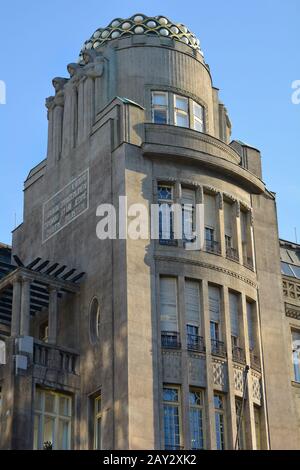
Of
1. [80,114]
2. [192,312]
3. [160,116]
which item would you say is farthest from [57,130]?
[192,312]

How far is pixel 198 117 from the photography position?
164 ft

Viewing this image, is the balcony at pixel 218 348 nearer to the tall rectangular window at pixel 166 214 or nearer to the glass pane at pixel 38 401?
the tall rectangular window at pixel 166 214

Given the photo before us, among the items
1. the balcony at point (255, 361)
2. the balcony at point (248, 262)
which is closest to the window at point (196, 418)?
the balcony at point (255, 361)

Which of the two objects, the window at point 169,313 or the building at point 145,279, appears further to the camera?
the window at point 169,313

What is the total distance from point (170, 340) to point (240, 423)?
4.10 metres

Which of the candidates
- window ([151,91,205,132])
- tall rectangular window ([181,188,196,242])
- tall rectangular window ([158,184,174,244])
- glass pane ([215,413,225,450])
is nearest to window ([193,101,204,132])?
window ([151,91,205,132])

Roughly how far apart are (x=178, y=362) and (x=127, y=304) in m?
2.90

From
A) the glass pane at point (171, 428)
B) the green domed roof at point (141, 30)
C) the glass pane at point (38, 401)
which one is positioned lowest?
the glass pane at point (171, 428)

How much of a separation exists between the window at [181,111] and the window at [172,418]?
41.9ft

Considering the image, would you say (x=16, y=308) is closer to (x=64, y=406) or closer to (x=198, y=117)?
(x=64, y=406)

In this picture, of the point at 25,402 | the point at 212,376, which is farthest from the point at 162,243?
the point at 25,402

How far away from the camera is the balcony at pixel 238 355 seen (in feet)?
144

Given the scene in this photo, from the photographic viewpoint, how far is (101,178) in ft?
151

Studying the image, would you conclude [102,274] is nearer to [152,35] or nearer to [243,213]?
[243,213]
